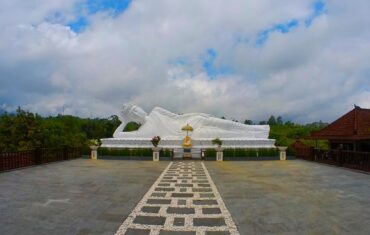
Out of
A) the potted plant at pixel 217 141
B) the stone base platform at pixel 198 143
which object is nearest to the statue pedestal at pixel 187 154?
the stone base platform at pixel 198 143

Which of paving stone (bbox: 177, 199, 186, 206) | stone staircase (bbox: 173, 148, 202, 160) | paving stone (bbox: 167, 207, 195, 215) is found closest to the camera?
paving stone (bbox: 167, 207, 195, 215)

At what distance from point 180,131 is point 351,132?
10.4 m

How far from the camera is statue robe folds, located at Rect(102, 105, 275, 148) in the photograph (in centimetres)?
2052

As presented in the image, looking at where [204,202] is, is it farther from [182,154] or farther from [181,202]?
[182,154]

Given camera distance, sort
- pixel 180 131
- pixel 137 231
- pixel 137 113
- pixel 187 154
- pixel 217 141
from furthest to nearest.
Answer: pixel 137 113, pixel 180 131, pixel 217 141, pixel 187 154, pixel 137 231

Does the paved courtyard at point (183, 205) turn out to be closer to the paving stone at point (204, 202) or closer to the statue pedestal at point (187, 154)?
the paving stone at point (204, 202)

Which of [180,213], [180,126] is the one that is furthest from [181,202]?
[180,126]

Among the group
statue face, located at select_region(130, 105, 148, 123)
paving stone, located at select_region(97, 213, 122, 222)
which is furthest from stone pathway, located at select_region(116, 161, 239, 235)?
statue face, located at select_region(130, 105, 148, 123)

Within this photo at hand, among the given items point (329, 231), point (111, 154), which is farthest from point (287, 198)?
point (111, 154)

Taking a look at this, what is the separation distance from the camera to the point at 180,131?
21.8m

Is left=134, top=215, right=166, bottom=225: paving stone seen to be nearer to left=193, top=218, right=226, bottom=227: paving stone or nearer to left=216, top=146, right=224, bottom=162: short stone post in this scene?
left=193, top=218, right=226, bottom=227: paving stone

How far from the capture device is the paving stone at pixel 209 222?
200 inches

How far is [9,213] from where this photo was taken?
5.50 meters

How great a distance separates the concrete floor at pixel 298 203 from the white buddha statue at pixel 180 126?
11174 mm
